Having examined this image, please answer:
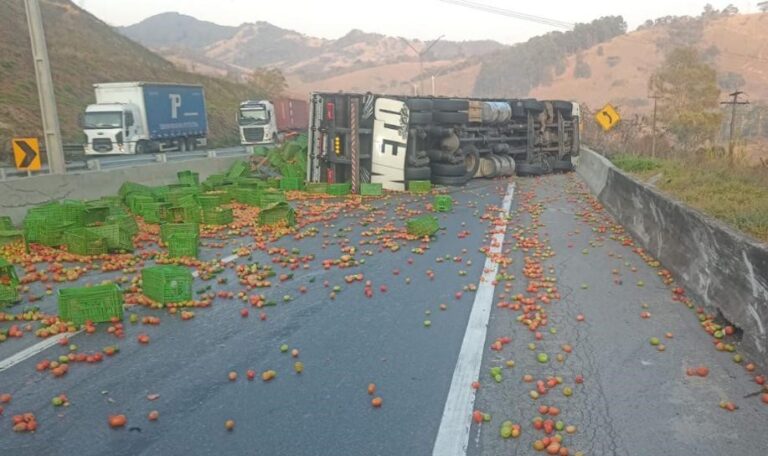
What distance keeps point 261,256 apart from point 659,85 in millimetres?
63356

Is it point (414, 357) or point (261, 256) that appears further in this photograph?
point (261, 256)

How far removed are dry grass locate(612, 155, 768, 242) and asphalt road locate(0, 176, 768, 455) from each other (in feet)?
4.37

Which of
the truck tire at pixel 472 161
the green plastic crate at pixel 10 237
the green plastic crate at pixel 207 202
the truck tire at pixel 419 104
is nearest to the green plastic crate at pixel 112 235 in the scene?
the green plastic crate at pixel 10 237

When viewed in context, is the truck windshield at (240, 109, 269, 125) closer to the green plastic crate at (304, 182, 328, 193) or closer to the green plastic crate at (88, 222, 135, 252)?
the green plastic crate at (304, 182, 328, 193)

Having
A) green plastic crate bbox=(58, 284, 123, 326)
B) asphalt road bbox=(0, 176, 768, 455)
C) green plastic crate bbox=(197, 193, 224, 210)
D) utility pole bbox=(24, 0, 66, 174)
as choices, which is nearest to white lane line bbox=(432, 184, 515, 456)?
asphalt road bbox=(0, 176, 768, 455)

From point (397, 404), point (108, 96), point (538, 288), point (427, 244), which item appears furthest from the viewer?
point (108, 96)

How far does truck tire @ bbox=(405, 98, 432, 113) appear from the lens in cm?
1805

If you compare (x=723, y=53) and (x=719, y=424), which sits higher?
(x=723, y=53)

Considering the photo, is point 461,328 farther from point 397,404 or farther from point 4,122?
point 4,122

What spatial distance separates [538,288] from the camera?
24.5 feet

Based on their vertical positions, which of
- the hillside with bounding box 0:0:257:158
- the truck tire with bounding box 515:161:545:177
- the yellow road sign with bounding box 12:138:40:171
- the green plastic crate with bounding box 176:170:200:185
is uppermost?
the hillside with bounding box 0:0:257:158

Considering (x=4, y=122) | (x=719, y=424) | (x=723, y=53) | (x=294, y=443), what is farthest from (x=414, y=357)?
(x=723, y=53)

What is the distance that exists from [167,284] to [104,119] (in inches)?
982

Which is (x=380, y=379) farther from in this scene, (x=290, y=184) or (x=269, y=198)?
(x=290, y=184)
